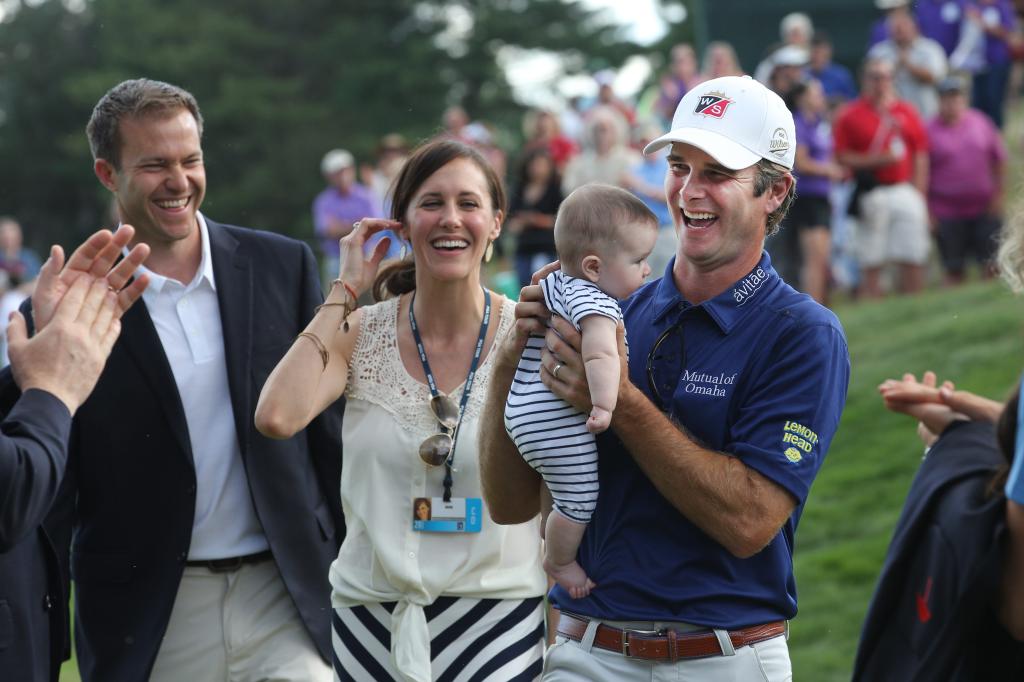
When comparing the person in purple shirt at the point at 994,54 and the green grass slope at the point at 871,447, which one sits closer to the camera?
the green grass slope at the point at 871,447

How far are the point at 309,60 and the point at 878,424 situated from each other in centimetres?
3363

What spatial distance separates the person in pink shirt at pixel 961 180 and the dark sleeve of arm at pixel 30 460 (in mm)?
12932

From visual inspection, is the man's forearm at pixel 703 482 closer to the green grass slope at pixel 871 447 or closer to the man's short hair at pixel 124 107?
the man's short hair at pixel 124 107

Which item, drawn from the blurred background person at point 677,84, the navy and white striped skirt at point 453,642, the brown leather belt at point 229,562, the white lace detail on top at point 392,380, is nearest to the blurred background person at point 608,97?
the blurred background person at point 677,84

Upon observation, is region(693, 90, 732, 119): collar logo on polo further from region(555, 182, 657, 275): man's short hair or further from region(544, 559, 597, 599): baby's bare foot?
region(544, 559, 597, 599): baby's bare foot

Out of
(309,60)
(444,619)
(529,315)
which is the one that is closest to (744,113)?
(529,315)

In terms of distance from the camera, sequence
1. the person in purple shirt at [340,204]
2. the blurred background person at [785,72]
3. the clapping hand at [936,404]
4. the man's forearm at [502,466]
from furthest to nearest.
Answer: the person in purple shirt at [340,204] → the blurred background person at [785,72] → the man's forearm at [502,466] → the clapping hand at [936,404]

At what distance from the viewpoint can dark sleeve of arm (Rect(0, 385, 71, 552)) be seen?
12.0 feet

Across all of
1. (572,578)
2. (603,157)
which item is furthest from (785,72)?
(572,578)

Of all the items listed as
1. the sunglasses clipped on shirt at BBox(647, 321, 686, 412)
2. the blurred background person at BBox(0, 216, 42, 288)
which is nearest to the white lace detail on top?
the sunglasses clipped on shirt at BBox(647, 321, 686, 412)

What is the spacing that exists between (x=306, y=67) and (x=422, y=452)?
40027 millimetres

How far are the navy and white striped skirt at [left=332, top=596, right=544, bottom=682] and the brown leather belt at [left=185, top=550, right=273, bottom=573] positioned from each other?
414mm

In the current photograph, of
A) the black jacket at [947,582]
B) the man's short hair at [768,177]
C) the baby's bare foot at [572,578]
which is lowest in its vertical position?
the baby's bare foot at [572,578]

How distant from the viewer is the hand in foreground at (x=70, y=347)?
3.86 meters
